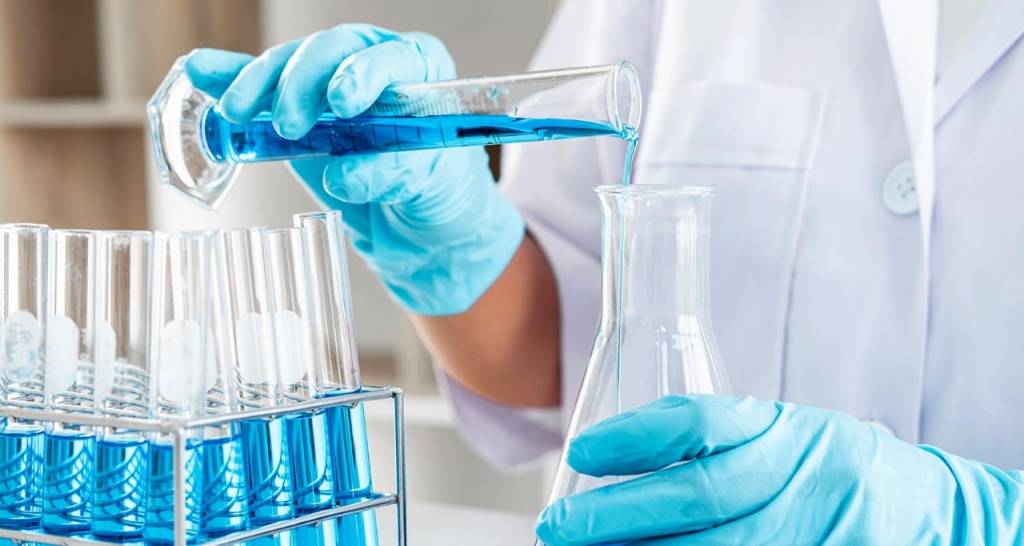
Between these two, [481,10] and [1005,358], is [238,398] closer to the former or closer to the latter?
[1005,358]

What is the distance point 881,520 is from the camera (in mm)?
807

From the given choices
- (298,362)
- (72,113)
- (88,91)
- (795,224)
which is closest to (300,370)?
(298,362)

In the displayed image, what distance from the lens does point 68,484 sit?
2.39 ft

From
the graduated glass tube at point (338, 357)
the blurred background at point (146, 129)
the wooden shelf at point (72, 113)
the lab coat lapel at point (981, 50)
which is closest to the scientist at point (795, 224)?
the lab coat lapel at point (981, 50)

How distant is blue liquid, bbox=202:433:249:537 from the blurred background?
69.8 inches

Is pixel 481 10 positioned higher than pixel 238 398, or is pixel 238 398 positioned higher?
pixel 481 10

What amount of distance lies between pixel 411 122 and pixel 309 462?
0.95 feet

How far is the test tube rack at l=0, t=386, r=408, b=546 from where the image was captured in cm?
65

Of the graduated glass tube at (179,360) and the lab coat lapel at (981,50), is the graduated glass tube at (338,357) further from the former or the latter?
the lab coat lapel at (981,50)

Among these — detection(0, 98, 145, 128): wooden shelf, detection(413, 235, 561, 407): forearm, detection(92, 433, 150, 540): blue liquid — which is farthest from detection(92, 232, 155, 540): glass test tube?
detection(0, 98, 145, 128): wooden shelf

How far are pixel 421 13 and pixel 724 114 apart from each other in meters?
1.37

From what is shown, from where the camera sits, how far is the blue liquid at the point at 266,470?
2.33ft

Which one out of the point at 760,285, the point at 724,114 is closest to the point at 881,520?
the point at 760,285

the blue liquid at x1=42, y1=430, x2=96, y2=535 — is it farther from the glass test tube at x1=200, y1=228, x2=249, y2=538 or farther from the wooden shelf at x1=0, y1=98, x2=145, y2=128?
the wooden shelf at x1=0, y1=98, x2=145, y2=128
